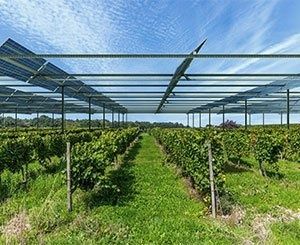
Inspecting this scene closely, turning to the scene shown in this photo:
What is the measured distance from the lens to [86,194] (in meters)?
9.28

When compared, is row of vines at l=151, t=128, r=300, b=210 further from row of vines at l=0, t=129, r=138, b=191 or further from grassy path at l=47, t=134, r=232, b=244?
row of vines at l=0, t=129, r=138, b=191

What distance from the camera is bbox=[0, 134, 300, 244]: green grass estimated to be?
629cm

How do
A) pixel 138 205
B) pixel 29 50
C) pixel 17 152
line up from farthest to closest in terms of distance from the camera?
pixel 29 50 → pixel 17 152 → pixel 138 205

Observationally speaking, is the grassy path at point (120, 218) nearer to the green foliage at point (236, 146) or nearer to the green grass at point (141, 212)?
the green grass at point (141, 212)

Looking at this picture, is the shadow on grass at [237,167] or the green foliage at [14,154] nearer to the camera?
the green foliage at [14,154]

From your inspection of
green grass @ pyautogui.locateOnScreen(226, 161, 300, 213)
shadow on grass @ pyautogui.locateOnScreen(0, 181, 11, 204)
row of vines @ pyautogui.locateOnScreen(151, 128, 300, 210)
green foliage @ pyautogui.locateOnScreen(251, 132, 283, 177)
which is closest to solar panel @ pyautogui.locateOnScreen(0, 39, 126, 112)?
shadow on grass @ pyautogui.locateOnScreen(0, 181, 11, 204)

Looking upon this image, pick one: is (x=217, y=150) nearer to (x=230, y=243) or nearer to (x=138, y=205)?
(x=138, y=205)

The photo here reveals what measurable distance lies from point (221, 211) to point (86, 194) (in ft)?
9.69

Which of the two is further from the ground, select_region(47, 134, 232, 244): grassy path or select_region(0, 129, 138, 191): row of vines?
select_region(0, 129, 138, 191): row of vines

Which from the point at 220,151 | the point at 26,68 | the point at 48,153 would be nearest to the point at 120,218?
the point at 220,151

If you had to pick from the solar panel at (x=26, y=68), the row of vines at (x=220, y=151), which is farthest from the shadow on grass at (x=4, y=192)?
the row of vines at (x=220, y=151)

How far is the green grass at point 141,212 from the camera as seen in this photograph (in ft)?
20.6

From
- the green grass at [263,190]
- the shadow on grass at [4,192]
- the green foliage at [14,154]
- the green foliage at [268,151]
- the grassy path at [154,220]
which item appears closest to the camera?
the grassy path at [154,220]

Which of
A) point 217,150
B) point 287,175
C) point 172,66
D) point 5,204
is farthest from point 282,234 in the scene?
point 172,66
